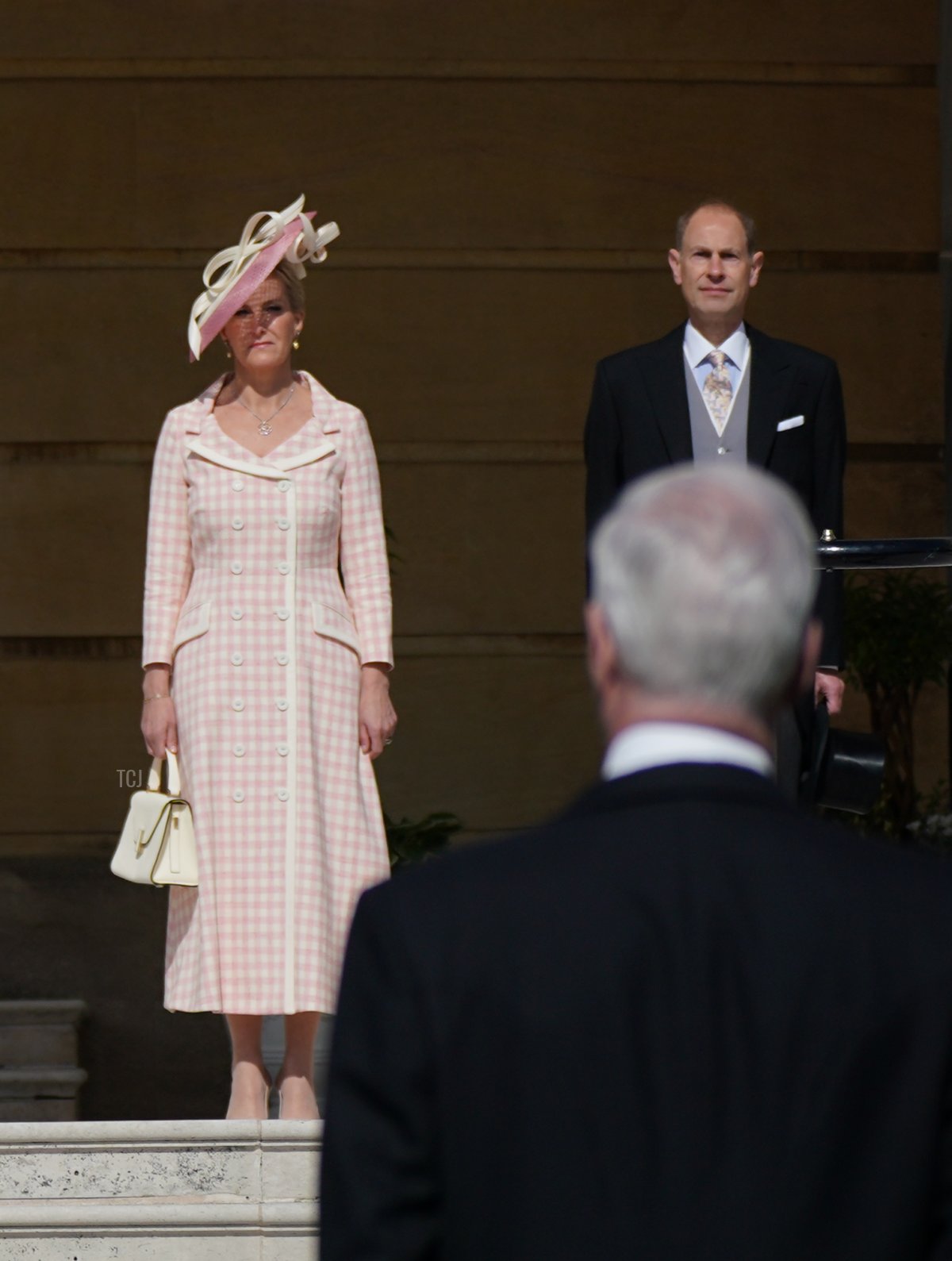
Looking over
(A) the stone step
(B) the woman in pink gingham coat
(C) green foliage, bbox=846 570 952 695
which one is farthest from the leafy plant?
(A) the stone step

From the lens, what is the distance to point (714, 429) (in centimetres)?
512

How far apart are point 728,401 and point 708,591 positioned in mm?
3433

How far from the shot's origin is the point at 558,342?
8.33 m

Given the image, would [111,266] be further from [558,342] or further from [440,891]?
[440,891]

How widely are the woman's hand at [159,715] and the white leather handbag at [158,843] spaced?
0.12 meters

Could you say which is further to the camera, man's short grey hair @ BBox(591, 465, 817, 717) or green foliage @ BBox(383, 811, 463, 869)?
green foliage @ BBox(383, 811, 463, 869)

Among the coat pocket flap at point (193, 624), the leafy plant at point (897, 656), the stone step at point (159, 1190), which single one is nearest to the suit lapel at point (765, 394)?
the coat pocket flap at point (193, 624)

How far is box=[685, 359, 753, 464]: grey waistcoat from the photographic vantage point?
510cm

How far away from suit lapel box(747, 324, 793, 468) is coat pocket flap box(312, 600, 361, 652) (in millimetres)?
917

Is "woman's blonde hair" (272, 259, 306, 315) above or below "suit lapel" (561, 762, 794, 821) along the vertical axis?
above

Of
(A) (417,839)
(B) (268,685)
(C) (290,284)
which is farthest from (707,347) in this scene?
(A) (417,839)

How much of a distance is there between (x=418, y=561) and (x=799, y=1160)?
21.4 feet

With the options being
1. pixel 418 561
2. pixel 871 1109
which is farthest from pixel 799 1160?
pixel 418 561

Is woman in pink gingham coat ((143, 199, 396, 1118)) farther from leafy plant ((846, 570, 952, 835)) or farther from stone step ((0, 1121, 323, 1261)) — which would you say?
leafy plant ((846, 570, 952, 835))
